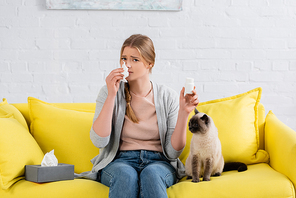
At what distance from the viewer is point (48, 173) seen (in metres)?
1.36

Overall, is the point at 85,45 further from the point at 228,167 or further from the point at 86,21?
the point at 228,167

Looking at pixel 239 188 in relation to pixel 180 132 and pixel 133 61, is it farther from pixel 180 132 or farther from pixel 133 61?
pixel 133 61

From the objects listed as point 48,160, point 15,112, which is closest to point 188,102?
point 48,160

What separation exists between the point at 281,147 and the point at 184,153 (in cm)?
56

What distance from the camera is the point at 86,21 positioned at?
2246mm

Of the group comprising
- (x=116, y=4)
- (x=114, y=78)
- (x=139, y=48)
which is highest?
(x=116, y=4)

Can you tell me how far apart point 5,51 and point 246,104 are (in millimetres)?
1847

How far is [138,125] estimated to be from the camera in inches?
60.9

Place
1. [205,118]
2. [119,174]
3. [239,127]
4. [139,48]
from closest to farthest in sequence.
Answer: [119,174] < [205,118] < [139,48] < [239,127]

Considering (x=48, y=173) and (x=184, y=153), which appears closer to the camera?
(x=48, y=173)

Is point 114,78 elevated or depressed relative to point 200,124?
elevated

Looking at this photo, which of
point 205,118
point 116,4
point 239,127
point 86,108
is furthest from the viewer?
point 116,4

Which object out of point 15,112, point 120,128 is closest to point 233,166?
point 120,128

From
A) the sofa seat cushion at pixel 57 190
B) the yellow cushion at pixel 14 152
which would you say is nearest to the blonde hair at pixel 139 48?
the sofa seat cushion at pixel 57 190
